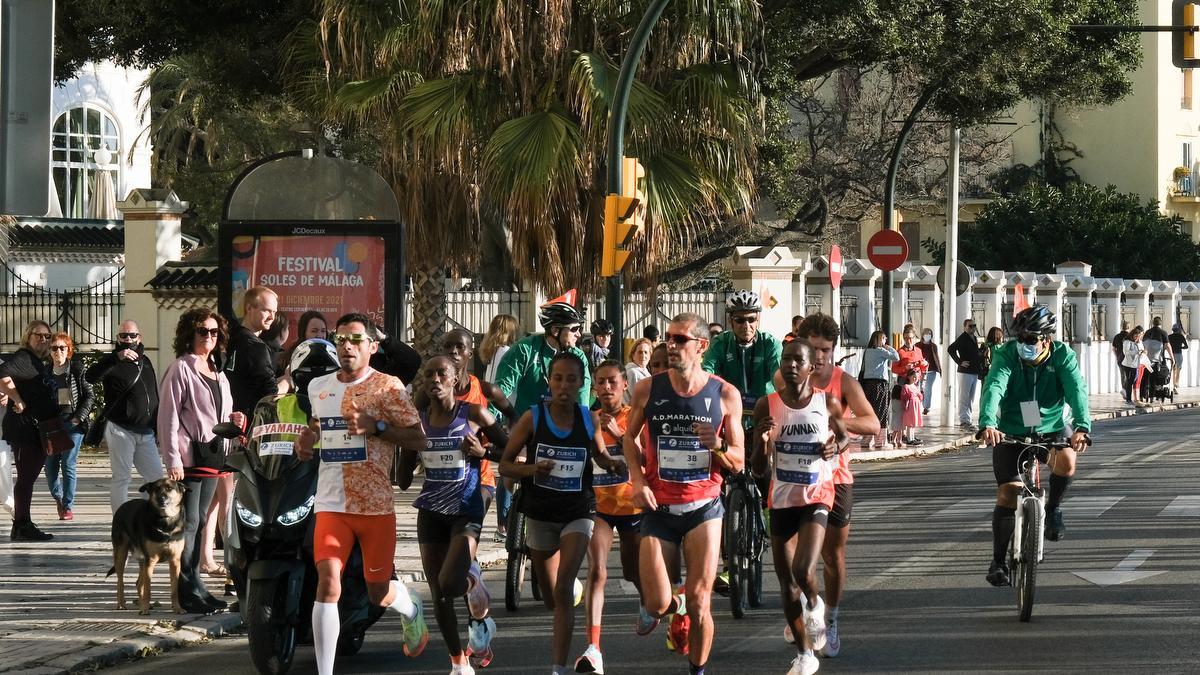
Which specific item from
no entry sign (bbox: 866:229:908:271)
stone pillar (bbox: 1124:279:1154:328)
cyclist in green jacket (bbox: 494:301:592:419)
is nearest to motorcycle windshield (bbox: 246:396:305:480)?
cyclist in green jacket (bbox: 494:301:592:419)

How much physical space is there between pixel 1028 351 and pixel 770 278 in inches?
656

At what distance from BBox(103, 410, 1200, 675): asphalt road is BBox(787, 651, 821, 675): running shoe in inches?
13.3

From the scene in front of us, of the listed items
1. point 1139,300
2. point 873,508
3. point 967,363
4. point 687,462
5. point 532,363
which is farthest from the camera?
point 1139,300

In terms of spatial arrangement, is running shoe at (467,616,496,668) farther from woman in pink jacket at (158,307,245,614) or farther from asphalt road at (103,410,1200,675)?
woman in pink jacket at (158,307,245,614)

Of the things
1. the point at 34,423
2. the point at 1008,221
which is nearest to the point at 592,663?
the point at 34,423

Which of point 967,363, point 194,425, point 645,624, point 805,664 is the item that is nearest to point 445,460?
point 645,624

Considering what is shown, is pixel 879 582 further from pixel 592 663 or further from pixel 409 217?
pixel 409 217

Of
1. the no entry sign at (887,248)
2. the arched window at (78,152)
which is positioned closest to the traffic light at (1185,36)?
the no entry sign at (887,248)

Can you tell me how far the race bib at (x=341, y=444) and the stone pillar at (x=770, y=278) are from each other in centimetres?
1861

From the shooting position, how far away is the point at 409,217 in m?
19.0

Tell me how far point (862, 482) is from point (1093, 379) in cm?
2456

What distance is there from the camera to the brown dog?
10.2 metres

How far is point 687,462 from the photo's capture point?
8312mm

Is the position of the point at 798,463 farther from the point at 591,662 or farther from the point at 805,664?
the point at 591,662
